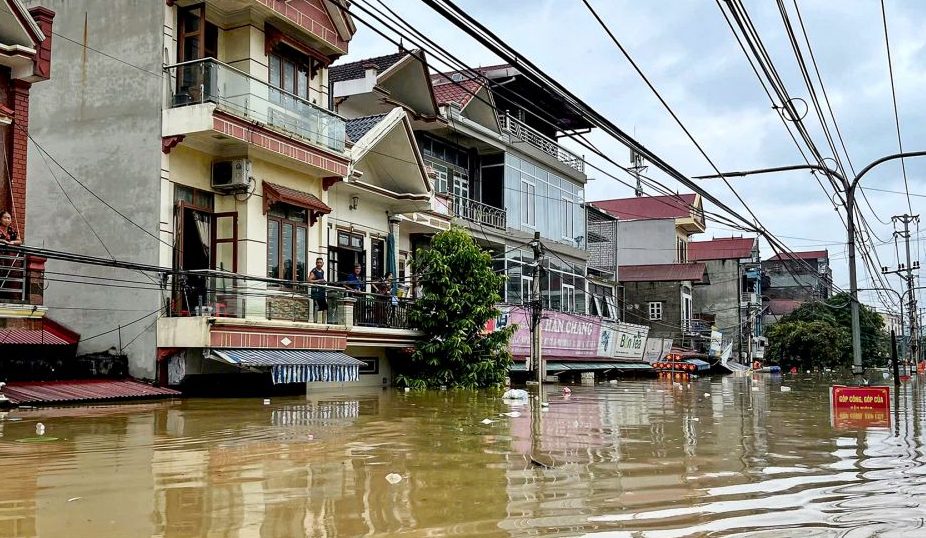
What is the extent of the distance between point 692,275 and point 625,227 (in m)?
7.06

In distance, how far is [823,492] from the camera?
27.2 feet

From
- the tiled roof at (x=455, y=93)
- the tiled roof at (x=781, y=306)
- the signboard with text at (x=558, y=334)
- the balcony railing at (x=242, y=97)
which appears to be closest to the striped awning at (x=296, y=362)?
the balcony railing at (x=242, y=97)

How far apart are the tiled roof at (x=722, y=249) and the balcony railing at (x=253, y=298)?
50.7 m

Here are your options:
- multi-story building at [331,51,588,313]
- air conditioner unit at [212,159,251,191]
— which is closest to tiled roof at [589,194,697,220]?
multi-story building at [331,51,588,313]

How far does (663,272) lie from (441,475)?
49179 mm

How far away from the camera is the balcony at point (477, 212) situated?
30.1 metres

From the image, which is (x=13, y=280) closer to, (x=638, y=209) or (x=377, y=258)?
(x=377, y=258)

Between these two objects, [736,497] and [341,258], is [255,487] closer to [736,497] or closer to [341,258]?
[736,497]

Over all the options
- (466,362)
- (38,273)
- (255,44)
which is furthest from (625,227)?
(38,273)

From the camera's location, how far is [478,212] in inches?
1217

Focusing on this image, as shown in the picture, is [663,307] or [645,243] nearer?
[663,307]

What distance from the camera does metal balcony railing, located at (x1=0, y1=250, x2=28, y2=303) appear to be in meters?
16.1

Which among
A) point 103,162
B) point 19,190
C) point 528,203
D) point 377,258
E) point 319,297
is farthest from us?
point 528,203

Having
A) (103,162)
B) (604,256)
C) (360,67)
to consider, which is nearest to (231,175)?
(103,162)
